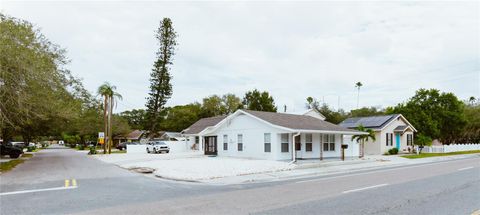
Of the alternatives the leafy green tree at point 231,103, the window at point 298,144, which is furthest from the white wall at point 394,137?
the leafy green tree at point 231,103

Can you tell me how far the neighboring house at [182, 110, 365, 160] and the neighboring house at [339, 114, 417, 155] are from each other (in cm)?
696

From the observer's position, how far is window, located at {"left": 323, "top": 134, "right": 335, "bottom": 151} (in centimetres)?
2975

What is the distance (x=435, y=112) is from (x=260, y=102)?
115ft

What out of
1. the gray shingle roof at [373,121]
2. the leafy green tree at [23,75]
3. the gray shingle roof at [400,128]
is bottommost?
the gray shingle roof at [400,128]

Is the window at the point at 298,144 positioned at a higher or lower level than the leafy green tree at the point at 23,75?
lower

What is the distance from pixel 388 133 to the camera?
3988cm

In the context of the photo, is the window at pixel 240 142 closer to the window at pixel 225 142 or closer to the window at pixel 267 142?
the window at pixel 225 142

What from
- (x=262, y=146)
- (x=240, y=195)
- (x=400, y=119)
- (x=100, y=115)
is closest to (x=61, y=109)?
(x=262, y=146)

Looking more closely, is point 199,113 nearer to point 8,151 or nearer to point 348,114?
point 348,114

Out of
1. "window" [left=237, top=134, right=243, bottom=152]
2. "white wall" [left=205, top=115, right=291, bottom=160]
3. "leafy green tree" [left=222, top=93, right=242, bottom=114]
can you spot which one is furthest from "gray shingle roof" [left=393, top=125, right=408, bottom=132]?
"leafy green tree" [left=222, top=93, right=242, bottom=114]

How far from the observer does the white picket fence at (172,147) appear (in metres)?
45.8

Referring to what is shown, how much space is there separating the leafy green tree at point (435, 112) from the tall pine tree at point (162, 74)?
1358 inches

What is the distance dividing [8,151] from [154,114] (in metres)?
23.9

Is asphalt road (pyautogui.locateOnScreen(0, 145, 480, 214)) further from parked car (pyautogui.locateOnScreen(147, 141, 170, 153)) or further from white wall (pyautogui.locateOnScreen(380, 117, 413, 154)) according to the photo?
parked car (pyautogui.locateOnScreen(147, 141, 170, 153))
